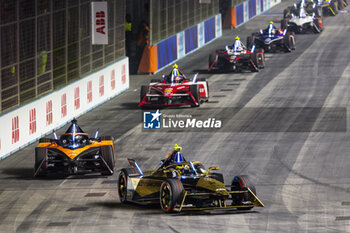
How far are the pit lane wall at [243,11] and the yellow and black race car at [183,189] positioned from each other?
49.8 m

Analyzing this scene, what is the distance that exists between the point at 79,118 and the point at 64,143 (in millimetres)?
10383

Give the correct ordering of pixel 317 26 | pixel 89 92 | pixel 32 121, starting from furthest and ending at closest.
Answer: pixel 317 26, pixel 89 92, pixel 32 121

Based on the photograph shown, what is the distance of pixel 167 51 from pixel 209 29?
11.4 metres

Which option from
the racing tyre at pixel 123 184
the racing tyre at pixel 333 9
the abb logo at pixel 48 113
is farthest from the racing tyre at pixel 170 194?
the racing tyre at pixel 333 9

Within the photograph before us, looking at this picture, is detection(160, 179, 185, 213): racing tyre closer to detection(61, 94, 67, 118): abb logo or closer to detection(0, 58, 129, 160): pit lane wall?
detection(0, 58, 129, 160): pit lane wall

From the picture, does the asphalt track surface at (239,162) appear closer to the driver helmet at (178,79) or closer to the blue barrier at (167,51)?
the driver helmet at (178,79)

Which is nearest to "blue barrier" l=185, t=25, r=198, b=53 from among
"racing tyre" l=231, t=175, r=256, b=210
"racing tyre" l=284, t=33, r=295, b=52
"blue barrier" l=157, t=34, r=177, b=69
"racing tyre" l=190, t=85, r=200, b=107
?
"blue barrier" l=157, t=34, r=177, b=69

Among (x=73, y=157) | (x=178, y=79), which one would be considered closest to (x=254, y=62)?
(x=178, y=79)

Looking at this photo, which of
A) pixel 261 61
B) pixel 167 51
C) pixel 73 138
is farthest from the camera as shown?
pixel 167 51

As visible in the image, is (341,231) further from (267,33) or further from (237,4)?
(237,4)

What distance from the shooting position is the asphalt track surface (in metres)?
20.9

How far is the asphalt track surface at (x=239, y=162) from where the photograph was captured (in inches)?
822

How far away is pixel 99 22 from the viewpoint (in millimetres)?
40625

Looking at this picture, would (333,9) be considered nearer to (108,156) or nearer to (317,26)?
(317,26)
